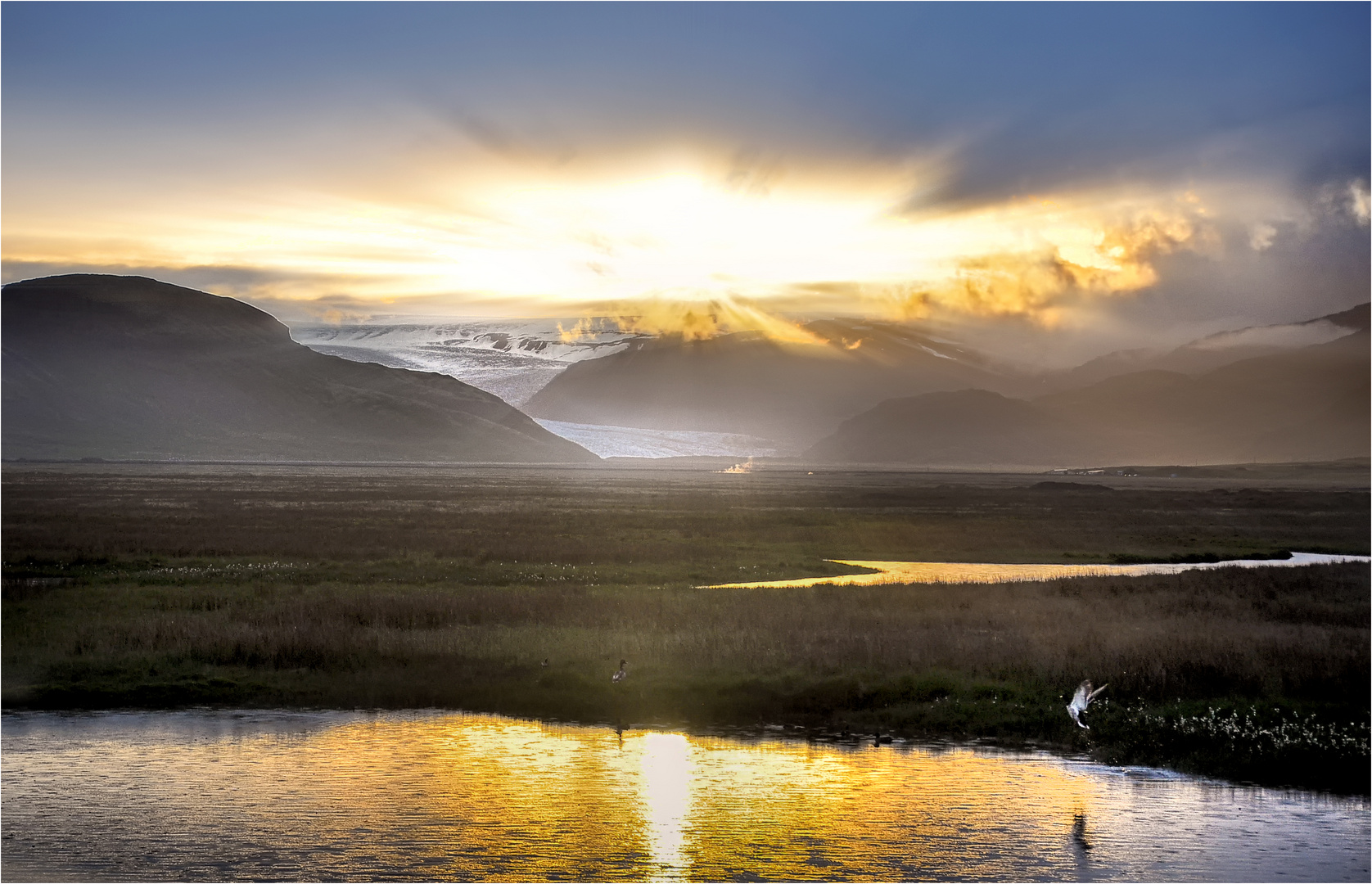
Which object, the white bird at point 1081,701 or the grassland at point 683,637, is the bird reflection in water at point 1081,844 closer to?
the white bird at point 1081,701

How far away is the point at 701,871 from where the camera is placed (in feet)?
54.0

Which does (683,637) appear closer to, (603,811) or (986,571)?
(603,811)

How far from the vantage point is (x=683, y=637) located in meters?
32.9

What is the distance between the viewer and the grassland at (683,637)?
2597 centimetres

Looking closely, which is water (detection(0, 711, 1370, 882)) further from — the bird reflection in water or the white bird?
the white bird

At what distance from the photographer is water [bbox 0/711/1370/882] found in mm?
16609

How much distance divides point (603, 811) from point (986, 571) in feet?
146

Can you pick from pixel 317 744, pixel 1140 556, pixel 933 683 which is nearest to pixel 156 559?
pixel 317 744

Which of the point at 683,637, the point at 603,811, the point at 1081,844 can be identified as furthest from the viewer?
the point at 683,637

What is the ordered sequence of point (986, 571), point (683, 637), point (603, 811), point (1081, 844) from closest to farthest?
point (1081, 844), point (603, 811), point (683, 637), point (986, 571)

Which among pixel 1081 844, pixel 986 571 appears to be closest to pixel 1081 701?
pixel 1081 844

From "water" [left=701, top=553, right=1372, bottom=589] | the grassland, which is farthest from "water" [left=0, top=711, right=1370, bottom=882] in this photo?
"water" [left=701, top=553, right=1372, bottom=589]

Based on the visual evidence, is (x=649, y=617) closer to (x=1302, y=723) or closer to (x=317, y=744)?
(x=317, y=744)

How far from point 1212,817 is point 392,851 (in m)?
13.7
